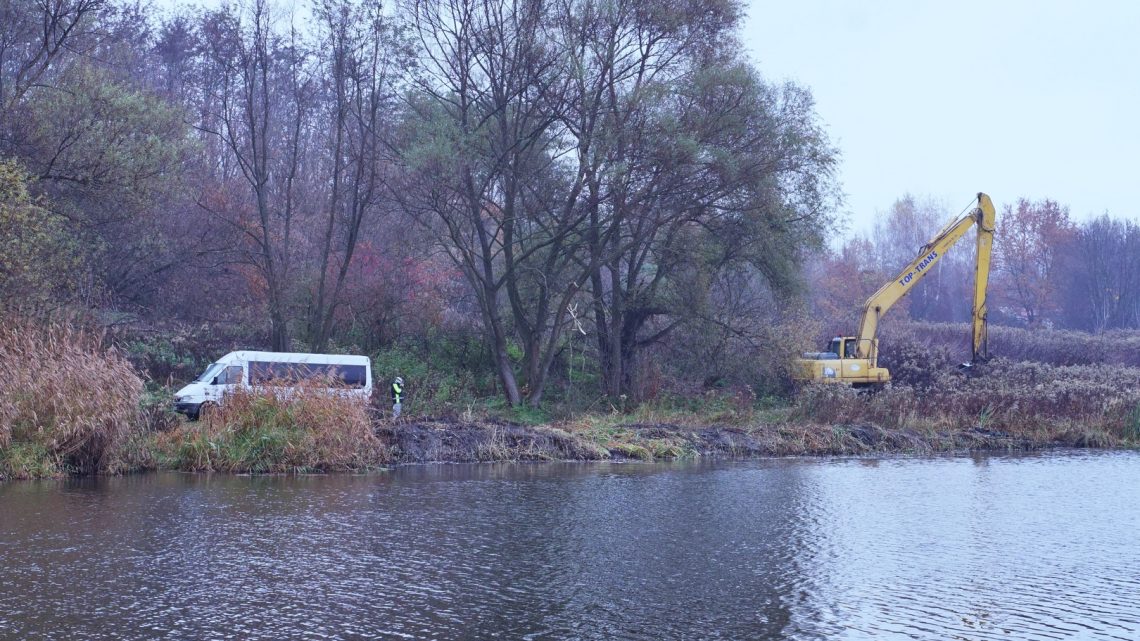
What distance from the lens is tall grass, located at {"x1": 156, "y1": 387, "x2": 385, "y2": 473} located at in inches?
789

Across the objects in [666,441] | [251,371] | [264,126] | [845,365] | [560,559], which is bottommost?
[560,559]

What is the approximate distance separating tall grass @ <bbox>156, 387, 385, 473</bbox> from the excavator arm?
815 inches

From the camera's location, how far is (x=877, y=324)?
3716 cm

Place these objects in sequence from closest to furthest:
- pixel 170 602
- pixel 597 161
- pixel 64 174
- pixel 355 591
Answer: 1. pixel 170 602
2. pixel 355 591
3. pixel 64 174
4. pixel 597 161

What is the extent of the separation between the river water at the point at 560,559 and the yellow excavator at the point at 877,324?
1572 centimetres

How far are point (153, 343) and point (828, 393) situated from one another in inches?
776

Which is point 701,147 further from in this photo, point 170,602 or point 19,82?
point 170,602

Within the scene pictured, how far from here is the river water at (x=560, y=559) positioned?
9.37 meters

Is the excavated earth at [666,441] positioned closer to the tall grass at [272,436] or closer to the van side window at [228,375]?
the tall grass at [272,436]

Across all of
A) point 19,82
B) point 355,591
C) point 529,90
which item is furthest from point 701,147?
point 355,591

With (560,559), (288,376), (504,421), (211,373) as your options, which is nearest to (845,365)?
(504,421)

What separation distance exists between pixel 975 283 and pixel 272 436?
2547cm

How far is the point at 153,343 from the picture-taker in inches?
1298

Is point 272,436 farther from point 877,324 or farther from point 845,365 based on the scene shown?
point 877,324
